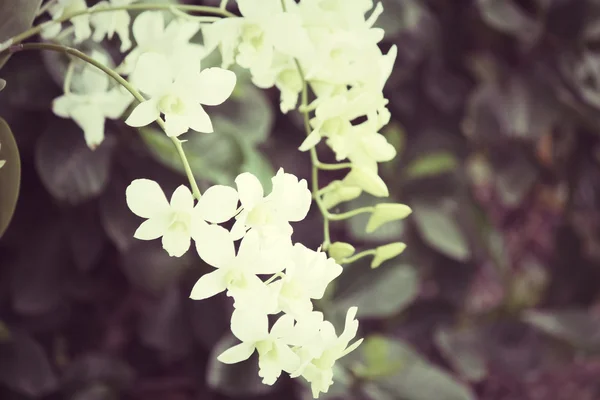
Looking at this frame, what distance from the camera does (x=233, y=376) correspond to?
701mm

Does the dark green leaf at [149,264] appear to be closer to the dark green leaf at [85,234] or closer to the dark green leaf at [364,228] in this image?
the dark green leaf at [85,234]

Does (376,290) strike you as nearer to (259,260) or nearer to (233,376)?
(233,376)

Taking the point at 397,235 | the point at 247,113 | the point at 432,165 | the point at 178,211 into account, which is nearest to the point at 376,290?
the point at 397,235

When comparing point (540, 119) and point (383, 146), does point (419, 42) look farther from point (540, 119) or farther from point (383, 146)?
point (383, 146)

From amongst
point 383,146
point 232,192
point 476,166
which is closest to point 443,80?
point 476,166

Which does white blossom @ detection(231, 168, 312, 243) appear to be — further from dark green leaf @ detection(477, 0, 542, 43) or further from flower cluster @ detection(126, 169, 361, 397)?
dark green leaf @ detection(477, 0, 542, 43)

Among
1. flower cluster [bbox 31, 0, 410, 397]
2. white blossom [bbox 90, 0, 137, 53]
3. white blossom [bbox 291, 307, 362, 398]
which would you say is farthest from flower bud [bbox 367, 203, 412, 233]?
A: white blossom [bbox 90, 0, 137, 53]

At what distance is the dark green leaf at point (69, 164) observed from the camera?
23.9 inches

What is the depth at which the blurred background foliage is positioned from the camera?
26.0 inches

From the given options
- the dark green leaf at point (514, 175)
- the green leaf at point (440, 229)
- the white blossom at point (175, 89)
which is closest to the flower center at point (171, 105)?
the white blossom at point (175, 89)

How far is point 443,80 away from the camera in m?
0.91

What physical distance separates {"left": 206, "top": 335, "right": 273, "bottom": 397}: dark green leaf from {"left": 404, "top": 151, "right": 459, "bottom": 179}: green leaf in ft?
1.10

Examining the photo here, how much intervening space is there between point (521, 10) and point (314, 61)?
2.03ft

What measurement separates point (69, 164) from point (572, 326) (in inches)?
29.7
